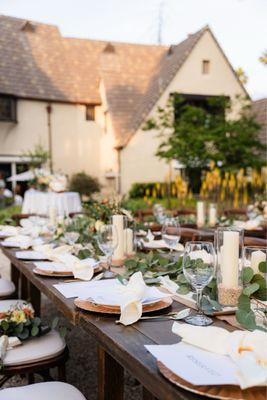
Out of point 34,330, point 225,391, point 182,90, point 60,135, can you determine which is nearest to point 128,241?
point 34,330

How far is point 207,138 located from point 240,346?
12.4m

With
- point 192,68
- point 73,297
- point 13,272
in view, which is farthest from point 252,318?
point 192,68

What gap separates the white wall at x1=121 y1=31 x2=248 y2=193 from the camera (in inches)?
739

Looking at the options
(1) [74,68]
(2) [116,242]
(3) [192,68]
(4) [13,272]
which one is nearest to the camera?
(2) [116,242]

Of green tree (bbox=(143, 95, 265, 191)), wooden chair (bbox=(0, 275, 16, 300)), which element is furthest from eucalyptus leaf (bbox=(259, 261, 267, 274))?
green tree (bbox=(143, 95, 265, 191))

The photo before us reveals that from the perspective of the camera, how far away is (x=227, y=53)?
1984cm

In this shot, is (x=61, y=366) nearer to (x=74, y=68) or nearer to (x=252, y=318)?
(x=252, y=318)

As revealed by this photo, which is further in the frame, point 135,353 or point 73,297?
point 73,297

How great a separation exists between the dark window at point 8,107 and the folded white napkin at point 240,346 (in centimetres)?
1762

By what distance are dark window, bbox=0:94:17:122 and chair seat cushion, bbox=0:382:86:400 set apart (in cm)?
1707

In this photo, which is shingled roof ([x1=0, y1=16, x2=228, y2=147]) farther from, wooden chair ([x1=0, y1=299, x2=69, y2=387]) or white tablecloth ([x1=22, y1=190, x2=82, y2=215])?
wooden chair ([x1=0, y1=299, x2=69, y2=387])

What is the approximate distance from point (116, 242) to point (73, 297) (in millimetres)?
598

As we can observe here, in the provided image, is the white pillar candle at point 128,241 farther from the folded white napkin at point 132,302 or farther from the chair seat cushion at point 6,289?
the chair seat cushion at point 6,289

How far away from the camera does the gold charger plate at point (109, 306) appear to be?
65.3 inches
